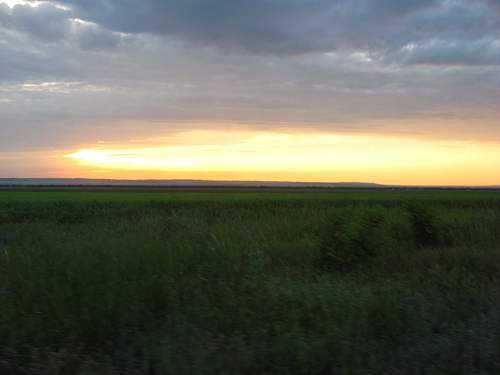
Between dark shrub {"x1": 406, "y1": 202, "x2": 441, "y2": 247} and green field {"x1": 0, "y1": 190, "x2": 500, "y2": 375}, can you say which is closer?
green field {"x1": 0, "y1": 190, "x2": 500, "y2": 375}

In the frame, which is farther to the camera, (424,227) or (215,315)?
(424,227)

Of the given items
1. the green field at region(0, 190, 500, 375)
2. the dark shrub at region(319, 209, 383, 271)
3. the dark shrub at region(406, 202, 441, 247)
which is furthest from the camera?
the dark shrub at region(406, 202, 441, 247)

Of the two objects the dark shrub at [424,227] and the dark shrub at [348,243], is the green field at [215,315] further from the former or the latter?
the dark shrub at [424,227]

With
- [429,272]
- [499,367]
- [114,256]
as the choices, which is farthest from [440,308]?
[114,256]

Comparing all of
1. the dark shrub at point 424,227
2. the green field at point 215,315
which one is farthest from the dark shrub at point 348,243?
the dark shrub at point 424,227

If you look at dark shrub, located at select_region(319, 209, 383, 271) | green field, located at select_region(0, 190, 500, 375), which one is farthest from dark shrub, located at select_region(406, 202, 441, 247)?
green field, located at select_region(0, 190, 500, 375)

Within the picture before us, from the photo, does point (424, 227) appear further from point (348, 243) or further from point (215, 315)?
point (215, 315)

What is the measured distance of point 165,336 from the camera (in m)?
5.46

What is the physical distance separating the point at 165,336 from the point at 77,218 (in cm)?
2046

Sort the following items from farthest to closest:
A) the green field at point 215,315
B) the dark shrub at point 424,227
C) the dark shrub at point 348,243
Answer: the dark shrub at point 424,227, the dark shrub at point 348,243, the green field at point 215,315

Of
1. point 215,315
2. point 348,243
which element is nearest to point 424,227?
point 348,243

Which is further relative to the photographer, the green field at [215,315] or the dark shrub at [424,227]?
the dark shrub at [424,227]

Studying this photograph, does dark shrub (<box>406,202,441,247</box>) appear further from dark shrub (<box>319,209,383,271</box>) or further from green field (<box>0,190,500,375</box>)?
green field (<box>0,190,500,375</box>)

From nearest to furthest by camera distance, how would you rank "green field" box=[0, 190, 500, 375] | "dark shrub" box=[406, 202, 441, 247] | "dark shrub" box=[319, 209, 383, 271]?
"green field" box=[0, 190, 500, 375]
"dark shrub" box=[319, 209, 383, 271]
"dark shrub" box=[406, 202, 441, 247]
